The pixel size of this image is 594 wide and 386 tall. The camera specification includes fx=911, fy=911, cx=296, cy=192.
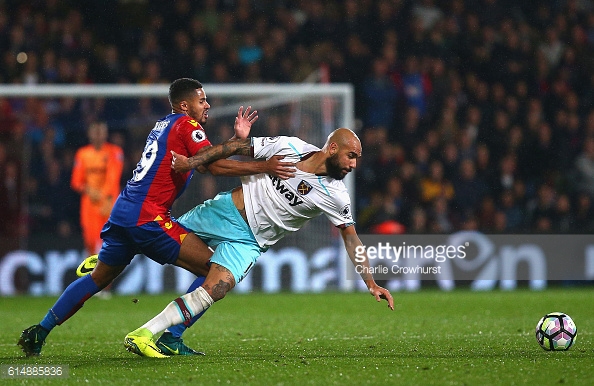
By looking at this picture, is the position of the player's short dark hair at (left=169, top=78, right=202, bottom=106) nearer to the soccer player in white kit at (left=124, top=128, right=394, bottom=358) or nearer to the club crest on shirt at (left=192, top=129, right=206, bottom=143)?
the club crest on shirt at (left=192, top=129, right=206, bottom=143)

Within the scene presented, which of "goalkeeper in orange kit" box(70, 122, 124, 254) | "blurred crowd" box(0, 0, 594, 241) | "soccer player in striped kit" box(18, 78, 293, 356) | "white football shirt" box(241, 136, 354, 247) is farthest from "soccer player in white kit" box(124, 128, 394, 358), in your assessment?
"blurred crowd" box(0, 0, 594, 241)

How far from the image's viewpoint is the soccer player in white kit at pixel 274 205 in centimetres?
624

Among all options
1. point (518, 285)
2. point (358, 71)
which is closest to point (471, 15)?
point (358, 71)

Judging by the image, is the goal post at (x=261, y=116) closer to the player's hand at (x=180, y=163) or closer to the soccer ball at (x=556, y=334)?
the soccer ball at (x=556, y=334)

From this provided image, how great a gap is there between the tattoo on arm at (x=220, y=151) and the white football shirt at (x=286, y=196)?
0.08m

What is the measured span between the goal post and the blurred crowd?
8 centimetres

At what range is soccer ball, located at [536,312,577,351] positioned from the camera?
6.42 metres

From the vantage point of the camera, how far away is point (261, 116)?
44.4 feet

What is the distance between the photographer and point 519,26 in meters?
17.0

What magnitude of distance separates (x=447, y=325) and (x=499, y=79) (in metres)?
8.60

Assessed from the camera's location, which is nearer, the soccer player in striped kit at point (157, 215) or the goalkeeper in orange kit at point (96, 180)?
the soccer player in striped kit at point (157, 215)

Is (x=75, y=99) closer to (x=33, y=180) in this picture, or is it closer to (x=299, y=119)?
(x=33, y=180)

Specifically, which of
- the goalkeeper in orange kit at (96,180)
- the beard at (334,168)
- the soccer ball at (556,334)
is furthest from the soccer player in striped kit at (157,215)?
the goalkeeper in orange kit at (96,180)

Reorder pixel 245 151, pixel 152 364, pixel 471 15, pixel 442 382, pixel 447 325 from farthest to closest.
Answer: pixel 471 15, pixel 447 325, pixel 245 151, pixel 152 364, pixel 442 382
